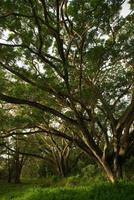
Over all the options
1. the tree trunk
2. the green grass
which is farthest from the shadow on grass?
the tree trunk

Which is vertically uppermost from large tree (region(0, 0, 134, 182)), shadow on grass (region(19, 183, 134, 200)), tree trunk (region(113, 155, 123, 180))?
large tree (region(0, 0, 134, 182))

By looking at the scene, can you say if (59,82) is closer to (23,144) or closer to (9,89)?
(9,89)

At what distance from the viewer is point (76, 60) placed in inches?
588

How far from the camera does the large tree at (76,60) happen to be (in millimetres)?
11735

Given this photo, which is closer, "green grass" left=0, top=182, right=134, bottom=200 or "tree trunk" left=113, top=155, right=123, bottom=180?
"green grass" left=0, top=182, right=134, bottom=200

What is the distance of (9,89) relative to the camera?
16.4 metres

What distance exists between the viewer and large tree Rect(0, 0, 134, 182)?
11735 millimetres

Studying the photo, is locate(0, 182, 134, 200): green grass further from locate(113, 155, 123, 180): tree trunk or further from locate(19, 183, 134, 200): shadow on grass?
locate(113, 155, 123, 180): tree trunk

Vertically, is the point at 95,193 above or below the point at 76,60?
below

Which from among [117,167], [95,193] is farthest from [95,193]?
[117,167]

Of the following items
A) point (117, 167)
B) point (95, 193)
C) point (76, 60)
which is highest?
point (76, 60)

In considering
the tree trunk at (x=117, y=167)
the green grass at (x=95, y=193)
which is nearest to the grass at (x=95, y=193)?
the green grass at (x=95, y=193)

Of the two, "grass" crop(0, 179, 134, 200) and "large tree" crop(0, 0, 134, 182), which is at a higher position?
"large tree" crop(0, 0, 134, 182)

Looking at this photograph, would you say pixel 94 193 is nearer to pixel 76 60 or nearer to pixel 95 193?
pixel 95 193
